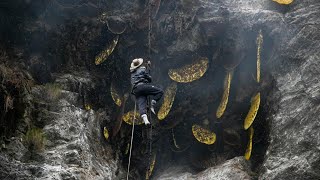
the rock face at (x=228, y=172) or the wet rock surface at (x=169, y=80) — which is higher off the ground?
the wet rock surface at (x=169, y=80)

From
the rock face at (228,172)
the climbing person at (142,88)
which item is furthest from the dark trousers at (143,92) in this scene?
the rock face at (228,172)

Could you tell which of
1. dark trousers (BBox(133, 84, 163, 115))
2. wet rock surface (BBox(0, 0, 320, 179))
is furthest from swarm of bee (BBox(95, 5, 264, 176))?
dark trousers (BBox(133, 84, 163, 115))

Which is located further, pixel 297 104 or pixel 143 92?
pixel 143 92

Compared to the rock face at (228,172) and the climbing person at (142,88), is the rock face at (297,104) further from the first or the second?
the climbing person at (142,88)

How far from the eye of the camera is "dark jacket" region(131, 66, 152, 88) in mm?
10422

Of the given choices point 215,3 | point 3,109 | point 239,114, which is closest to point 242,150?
point 239,114

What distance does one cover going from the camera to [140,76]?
1047cm

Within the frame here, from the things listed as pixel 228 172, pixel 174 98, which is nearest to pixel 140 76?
pixel 174 98

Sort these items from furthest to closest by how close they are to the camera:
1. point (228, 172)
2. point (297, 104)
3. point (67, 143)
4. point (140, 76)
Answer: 1. point (140, 76)
2. point (228, 172)
3. point (297, 104)
4. point (67, 143)

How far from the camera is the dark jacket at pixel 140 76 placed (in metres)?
10.4

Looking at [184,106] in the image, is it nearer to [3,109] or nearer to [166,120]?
[166,120]

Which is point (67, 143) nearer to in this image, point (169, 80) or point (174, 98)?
point (174, 98)

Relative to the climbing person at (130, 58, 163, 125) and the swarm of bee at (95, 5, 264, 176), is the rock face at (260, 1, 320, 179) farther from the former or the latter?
the climbing person at (130, 58, 163, 125)

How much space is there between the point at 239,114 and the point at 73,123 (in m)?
5.05
